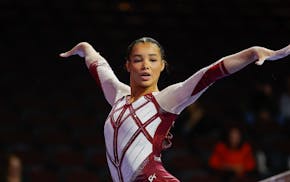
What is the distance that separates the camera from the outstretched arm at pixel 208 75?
3.67 meters

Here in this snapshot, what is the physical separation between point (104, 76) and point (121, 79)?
231 inches

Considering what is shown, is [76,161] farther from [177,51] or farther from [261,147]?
[177,51]

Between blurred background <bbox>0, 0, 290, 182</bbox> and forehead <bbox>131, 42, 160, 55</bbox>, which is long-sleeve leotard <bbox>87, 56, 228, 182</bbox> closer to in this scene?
forehead <bbox>131, 42, 160, 55</bbox>

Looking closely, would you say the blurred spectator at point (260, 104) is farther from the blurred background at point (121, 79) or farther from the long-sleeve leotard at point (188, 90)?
the long-sleeve leotard at point (188, 90)

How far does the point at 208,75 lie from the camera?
3891 millimetres

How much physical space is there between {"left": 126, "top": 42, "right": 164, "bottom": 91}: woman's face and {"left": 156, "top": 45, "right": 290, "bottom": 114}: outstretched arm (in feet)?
0.44

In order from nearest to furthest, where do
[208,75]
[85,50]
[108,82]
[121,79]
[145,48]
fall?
1. [208,75]
2. [145,48]
3. [108,82]
4. [85,50]
5. [121,79]

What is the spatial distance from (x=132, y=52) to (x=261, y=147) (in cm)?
648

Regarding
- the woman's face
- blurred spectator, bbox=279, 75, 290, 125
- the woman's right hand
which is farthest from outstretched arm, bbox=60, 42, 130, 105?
blurred spectator, bbox=279, 75, 290, 125

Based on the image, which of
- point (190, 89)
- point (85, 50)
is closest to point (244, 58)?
point (190, 89)

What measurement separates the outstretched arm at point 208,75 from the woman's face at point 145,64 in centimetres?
14

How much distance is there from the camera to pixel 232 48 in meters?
13.4

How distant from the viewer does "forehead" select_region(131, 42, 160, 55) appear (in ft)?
13.9

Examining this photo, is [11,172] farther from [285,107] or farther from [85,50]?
[285,107]
